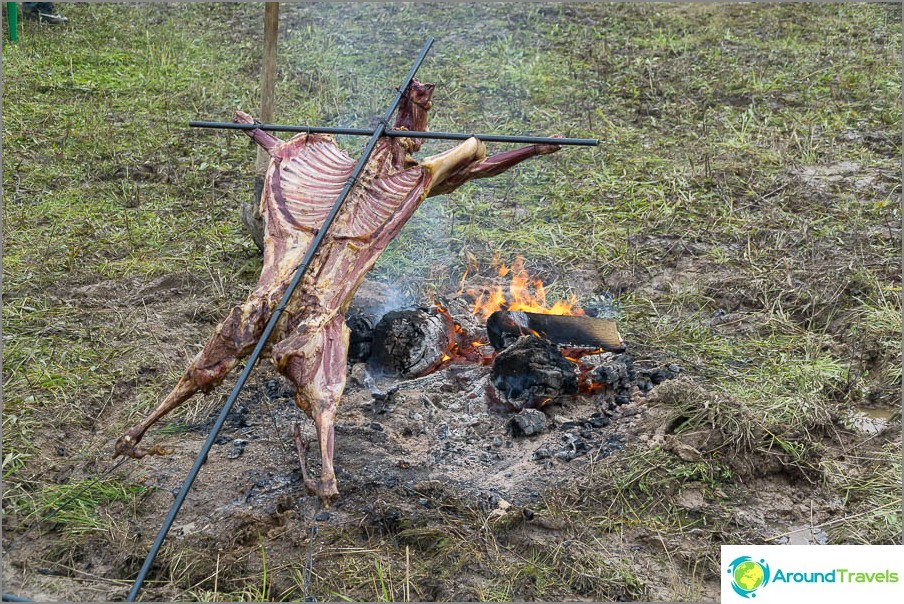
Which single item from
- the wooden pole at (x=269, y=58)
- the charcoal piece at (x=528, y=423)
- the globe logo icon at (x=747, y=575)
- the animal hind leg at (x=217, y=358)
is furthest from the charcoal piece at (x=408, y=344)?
the globe logo icon at (x=747, y=575)

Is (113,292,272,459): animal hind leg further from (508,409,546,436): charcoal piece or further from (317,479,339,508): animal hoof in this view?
(508,409,546,436): charcoal piece

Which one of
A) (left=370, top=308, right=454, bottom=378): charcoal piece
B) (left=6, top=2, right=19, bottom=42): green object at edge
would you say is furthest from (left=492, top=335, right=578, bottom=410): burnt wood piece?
(left=6, top=2, right=19, bottom=42): green object at edge

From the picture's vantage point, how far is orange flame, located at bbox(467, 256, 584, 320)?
19.8 feet

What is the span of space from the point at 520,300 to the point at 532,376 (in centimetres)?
114

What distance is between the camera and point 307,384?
13.3ft

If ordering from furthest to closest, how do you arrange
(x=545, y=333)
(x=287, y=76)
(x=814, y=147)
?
(x=287, y=76), (x=814, y=147), (x=545, y=333)

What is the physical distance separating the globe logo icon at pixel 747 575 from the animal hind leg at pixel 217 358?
232cm

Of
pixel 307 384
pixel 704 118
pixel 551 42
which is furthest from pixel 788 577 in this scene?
pixel 551 42

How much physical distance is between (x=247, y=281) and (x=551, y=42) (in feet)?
18.0

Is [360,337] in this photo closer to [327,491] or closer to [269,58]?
[327,491]

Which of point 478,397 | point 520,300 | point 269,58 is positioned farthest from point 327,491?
point 269,58

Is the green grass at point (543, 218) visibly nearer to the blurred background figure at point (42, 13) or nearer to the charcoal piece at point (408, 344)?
the blurred background figure at point (42, 13)

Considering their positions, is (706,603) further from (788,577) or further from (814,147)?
(814,147)

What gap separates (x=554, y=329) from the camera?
5.58 m
